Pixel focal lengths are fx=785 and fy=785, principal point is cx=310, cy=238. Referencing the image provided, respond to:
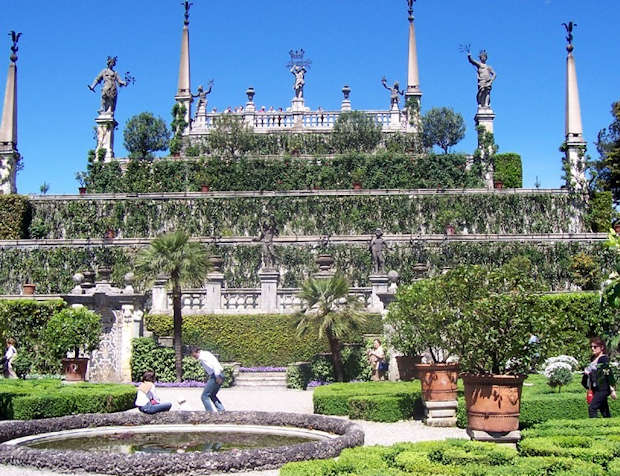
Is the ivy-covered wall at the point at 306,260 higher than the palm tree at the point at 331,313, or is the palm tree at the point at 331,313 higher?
the ivy-covered wall at the point at 306,260

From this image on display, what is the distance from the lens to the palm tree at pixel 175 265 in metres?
25.5

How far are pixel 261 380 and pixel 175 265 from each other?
15.4 ft

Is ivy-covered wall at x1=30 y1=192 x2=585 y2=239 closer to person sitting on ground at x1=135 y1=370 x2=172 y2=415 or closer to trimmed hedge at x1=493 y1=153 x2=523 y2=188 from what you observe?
trimmed hedge at x1=493 y1=153 x2=523 y2=188

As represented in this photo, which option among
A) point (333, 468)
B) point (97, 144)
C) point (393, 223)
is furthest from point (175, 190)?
point (333, 468)

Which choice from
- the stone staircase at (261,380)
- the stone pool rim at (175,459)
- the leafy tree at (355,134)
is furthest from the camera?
the leafy tree at (355,134)

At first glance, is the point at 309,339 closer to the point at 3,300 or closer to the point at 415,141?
the point at 3,300

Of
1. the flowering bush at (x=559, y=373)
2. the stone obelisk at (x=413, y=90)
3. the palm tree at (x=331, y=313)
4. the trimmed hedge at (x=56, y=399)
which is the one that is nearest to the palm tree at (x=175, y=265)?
the palm tree at (x=331, y=313)

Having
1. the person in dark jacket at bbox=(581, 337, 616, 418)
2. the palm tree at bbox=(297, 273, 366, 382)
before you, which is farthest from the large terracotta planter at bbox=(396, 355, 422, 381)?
the person in dark jacket at bbox=(581, 337, 616, 418)

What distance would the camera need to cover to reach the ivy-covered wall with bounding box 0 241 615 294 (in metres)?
37.2

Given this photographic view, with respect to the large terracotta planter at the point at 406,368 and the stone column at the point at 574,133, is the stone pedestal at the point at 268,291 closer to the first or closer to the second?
the large terracotta planter at the point at 406,368

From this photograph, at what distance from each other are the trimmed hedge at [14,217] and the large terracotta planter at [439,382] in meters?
30.0

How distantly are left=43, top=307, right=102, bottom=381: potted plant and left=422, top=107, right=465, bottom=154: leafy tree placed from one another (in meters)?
30.5

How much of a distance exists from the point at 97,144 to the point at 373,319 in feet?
91.0

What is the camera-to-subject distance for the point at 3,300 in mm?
27188
